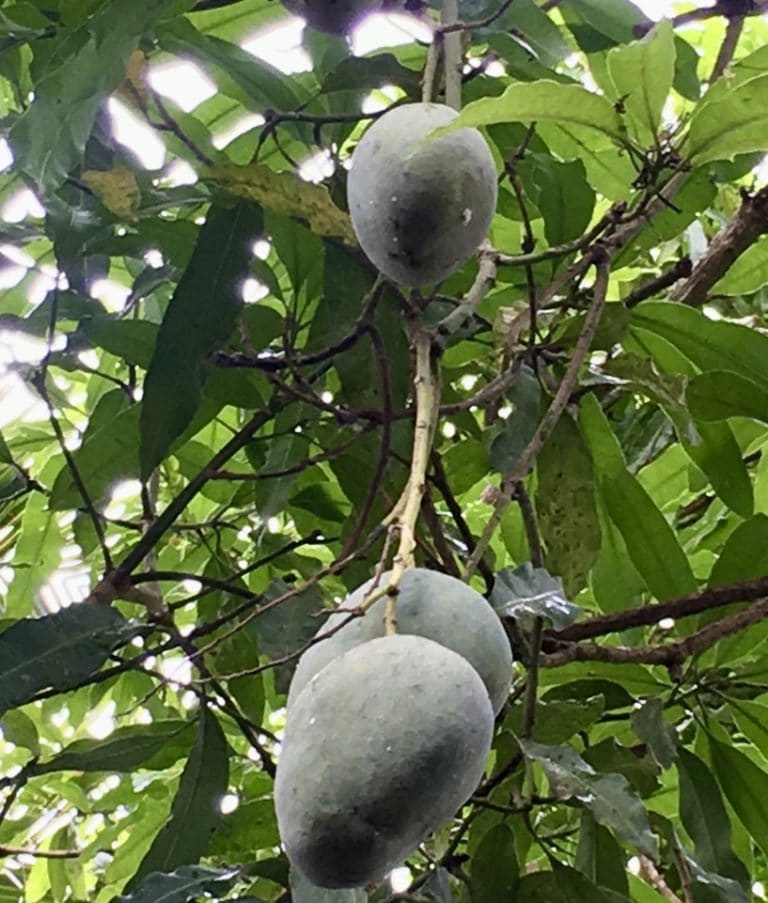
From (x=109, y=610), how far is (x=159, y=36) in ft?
1.16

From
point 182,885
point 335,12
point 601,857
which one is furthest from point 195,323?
point 601,857

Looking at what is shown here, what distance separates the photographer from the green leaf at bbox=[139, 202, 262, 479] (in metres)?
0.77

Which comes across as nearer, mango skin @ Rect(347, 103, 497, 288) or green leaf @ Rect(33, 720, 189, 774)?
mango skin @ Rect(347, 103, 497, 288)

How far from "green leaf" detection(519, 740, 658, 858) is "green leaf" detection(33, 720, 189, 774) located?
381 mm

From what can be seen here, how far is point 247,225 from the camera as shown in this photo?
0.78 metres

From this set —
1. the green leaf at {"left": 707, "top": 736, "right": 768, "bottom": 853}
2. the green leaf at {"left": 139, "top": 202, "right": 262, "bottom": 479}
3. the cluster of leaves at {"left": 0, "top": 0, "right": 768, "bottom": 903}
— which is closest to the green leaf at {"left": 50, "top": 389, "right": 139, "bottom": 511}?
the cluster of leaves at {"left": 0, "top": 0, "right": 768, "bottom": 903}

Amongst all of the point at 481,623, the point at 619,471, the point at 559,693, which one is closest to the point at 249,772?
the point at 559,693

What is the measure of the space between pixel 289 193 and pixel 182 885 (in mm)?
368

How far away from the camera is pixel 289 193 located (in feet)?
2.22

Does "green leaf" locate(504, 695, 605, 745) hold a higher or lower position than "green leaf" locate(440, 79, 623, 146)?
lower

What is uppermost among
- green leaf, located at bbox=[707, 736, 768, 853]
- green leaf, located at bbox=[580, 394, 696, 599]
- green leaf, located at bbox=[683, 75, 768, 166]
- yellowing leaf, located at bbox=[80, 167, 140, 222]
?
yellowing leaf, located at bbox=[80, 167, 140, 222]

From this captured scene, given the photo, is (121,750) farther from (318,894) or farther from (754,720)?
(754,720)

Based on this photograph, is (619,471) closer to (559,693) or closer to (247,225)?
(559,693)

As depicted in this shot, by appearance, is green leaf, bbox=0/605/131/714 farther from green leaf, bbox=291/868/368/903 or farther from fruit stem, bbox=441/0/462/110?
fruit stem, bbox=441/0/462/110
